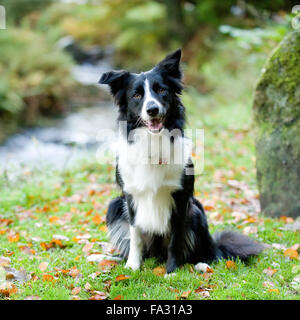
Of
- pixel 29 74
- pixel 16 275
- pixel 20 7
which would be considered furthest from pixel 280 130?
pixel 20 7

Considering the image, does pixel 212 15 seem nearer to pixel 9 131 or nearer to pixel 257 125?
pixel 9 131

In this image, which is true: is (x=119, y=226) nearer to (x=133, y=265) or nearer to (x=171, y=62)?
(x=133, y=265)

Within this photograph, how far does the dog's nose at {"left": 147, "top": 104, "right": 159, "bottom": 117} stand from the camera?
3011 mm

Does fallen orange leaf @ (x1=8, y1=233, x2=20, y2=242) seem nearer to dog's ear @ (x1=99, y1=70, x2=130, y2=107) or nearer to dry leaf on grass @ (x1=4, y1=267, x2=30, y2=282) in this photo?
dry leaf on grass @ (x1=4, y1=267, x2=30, y2=282)

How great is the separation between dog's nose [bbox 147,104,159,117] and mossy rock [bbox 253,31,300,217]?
5.75ft

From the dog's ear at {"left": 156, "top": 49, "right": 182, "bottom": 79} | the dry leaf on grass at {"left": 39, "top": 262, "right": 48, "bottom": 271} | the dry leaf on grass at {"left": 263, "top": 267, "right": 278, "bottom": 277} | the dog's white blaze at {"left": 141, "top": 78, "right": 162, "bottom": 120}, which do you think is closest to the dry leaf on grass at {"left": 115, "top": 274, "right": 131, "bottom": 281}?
the dry leaf on grass at {"left": 39, "top": 262, "right": 48, "bottom": 271}

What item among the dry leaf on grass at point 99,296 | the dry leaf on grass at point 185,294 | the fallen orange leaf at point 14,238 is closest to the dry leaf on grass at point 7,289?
the dry leaf on grass at point 99,296

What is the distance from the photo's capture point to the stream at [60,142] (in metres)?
7.24

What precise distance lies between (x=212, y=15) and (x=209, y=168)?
8.27 metres

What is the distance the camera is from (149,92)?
3133 mm

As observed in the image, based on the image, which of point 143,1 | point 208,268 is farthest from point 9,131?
point 143,1

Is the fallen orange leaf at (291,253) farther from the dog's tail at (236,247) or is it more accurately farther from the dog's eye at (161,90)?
the dog's eye at (161,90)

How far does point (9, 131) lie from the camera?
9773mm

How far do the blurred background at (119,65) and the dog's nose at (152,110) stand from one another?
4.04 m
